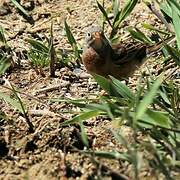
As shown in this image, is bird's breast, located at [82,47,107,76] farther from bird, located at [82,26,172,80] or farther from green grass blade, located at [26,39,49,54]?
green grass blade, located at [26,39,49,54]

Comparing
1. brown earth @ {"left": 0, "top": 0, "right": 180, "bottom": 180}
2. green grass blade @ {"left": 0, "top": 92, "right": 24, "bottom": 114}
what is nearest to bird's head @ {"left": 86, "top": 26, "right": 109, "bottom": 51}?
brown earth @ {"left": 0, "top": 0, "right": 180, "bottom": 180}

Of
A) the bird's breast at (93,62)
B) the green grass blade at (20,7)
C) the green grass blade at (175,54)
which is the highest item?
the green grass blade at (20,7)

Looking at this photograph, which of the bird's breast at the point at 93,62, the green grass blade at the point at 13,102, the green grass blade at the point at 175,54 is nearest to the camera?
the green grass blade at the point at 13,102

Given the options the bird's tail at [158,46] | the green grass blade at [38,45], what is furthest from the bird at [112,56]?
the green grass blade at [38,45]

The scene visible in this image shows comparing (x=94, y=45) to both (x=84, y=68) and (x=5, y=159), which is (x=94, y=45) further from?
(x=5, y=159)

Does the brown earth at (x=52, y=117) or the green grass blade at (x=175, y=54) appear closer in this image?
the brown earth at (x=52, y=117)

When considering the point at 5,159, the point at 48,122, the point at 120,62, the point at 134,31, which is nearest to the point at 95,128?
the point at 48,122

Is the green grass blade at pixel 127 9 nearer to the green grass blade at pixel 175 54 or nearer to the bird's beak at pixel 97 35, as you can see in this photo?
the bird's beak at pixel 97 35

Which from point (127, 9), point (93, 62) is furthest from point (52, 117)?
point (127, 9)

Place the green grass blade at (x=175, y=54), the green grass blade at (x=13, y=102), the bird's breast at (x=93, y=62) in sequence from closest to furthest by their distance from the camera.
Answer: the green grass blade at (x=13, y=102)
the green grass blade at (x=175, y=54)
the bird's breast at (x=93, y=62)
